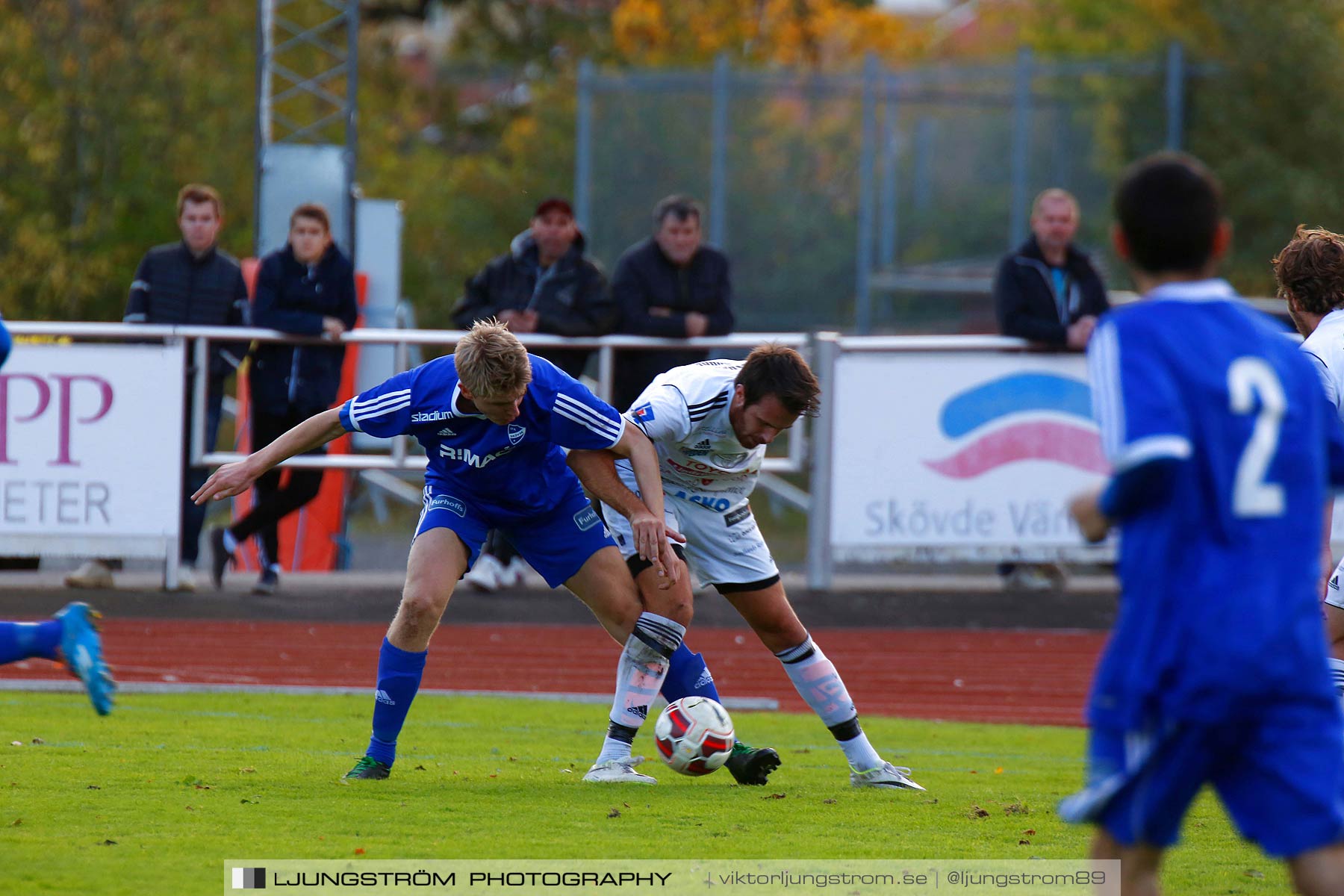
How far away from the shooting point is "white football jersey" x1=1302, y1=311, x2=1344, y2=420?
211 inches

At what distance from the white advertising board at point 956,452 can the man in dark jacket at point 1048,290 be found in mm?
225

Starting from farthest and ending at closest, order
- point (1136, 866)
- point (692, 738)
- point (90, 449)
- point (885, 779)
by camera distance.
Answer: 1. point (90, 449)
2. point (885, 779)
3. point (692, 738)
4. point (1136, 866)

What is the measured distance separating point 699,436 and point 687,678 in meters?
0.96

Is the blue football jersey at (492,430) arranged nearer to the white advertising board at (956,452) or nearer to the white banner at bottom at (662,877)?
the white banner at bottom at (662,877)

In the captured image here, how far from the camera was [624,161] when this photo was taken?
21266 millimetres

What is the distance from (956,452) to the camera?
37.4ft

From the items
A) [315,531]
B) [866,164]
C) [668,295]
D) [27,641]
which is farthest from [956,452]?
[866,164]

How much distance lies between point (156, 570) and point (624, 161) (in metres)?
10.3

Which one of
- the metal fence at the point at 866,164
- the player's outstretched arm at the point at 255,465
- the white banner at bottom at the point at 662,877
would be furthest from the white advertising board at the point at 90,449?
the metal fence at the point at 866,164

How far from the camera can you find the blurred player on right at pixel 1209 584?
124 inches

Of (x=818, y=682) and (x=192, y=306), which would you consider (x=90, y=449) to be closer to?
(x=192, y=306)

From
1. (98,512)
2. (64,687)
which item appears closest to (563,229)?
(98,512)

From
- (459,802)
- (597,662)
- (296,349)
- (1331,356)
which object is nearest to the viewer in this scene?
(1331,356)

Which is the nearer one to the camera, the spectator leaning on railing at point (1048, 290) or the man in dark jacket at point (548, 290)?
the man in dark jacket at point (548, 290)
